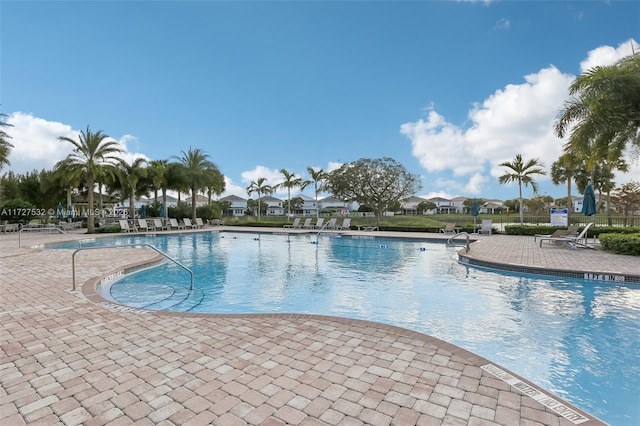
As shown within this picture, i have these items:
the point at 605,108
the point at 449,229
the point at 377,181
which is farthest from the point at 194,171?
the point at 605,108

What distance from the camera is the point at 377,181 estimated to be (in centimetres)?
3180

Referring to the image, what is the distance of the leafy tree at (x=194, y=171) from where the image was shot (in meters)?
28.1

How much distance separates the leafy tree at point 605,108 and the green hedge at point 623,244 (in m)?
3.33

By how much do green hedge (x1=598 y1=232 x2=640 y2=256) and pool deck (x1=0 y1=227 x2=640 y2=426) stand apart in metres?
11.0

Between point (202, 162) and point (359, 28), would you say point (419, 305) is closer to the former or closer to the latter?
point (359, 28)

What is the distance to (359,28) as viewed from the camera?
14234mm

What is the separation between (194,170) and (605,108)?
1033 inches

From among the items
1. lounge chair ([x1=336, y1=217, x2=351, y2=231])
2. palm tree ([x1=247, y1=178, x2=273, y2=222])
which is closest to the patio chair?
lounge chair ([x1=336, y1=217, x2=351, y2=231])

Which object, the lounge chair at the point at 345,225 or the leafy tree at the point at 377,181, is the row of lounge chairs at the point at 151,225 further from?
the leafy tree at the point at 377,181

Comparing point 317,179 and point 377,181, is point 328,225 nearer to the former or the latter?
point 317,179

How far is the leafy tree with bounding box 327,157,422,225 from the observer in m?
31.6

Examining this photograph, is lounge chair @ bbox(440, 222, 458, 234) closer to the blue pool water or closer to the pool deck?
the blue pool water

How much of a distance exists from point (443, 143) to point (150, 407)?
1852 centimetres

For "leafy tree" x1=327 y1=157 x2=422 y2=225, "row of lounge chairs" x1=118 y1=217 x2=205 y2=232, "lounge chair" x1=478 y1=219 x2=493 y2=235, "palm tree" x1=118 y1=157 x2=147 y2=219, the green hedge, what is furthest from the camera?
"leafy tree" x1=327 y1=157 x2=422 y2=225
